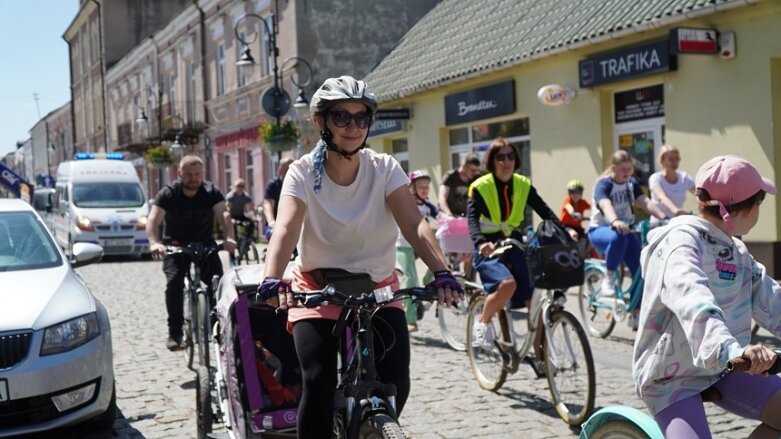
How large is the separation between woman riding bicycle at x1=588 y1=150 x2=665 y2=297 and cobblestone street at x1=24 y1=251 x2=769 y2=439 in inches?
29.4

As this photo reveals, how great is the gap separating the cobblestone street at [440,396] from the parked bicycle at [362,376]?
1949mm

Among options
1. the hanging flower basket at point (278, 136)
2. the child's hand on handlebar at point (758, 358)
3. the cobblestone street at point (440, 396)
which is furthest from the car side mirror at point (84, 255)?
the hanging flower basket at point (278, 136)

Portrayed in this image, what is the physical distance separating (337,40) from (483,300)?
66.1 feet

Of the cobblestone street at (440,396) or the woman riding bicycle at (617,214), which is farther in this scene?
the woman riding bicycle at (617,214)

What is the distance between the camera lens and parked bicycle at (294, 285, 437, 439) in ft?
11.0

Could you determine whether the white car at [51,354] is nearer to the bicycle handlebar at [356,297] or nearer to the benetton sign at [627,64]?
the bicycle handlebar at [356,297]

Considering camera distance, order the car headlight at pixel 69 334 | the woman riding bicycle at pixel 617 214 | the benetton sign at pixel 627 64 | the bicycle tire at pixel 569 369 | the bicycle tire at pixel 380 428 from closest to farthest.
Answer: the bicycle tire at pixel 380 428, the car headlight at pixel 69 334, the bicycle tire at pixel 569 369, the woman riding bicycle at pixel 617 214, the benetton sign at pixel 627 64

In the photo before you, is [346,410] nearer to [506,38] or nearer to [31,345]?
[31,345]

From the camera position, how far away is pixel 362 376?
3.54 m

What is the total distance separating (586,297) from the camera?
969 centimetres

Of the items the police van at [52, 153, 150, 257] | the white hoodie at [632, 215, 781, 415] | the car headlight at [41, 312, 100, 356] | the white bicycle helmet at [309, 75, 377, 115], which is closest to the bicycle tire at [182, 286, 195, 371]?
the car headlight at [41, 312, 100, 356]

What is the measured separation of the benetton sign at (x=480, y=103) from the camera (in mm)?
16859

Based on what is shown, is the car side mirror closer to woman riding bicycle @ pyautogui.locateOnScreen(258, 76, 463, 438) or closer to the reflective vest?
the reflective vest

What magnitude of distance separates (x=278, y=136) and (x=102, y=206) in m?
4.73
